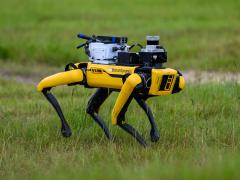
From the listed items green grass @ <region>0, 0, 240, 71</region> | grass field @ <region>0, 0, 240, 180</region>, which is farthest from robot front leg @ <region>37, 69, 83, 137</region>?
green grass @ <region>0, 0, 240, 71</region>

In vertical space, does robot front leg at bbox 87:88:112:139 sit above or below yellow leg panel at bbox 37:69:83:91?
below

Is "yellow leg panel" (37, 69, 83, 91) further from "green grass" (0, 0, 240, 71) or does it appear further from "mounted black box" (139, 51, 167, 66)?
"green grass" (0, 0, 240, 71)

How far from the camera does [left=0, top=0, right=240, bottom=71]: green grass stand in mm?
15078

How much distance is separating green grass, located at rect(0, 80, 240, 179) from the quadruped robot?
0.31m

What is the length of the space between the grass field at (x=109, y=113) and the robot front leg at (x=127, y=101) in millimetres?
133

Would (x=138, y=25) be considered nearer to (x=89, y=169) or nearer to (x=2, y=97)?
(x=2, y=97)

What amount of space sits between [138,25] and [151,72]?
1340 cm

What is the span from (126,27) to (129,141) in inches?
482

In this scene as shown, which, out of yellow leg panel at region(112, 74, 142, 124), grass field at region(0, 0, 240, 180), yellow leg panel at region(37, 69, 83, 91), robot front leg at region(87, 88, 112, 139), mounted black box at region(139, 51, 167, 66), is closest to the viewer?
grass field at region(0, 0, 240, 180)

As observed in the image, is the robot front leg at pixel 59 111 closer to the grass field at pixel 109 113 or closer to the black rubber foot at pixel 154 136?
the grass field at pixel 109 113

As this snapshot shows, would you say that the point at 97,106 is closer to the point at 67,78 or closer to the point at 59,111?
the point at 59,111

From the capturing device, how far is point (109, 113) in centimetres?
889

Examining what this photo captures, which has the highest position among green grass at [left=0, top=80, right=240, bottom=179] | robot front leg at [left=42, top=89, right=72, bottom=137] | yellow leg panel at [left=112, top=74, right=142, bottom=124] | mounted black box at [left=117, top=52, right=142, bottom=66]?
mounted black box at [left=117, top=52, right=142, bottom=66]

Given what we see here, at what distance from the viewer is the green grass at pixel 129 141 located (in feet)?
18.6
